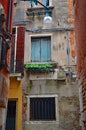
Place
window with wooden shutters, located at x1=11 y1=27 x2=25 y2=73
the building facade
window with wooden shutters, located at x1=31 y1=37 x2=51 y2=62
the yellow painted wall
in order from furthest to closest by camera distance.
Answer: window with wooden shutters, located at x1=31 y1=37 x2=51 y2=62 < window with wooden shutters, located at x1=11 y1=27 x2=25 y2=73 < the building facade < the yellow painted wall

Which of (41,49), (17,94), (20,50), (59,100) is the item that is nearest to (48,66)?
(41,49)

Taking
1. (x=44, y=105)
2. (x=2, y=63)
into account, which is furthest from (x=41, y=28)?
(x=2, y=63)

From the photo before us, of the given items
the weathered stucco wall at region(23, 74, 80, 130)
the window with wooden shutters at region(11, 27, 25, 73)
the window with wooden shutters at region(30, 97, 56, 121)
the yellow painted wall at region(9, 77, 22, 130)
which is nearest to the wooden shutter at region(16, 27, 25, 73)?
the window with wooden shutters at region(11, 27, 25, 73)

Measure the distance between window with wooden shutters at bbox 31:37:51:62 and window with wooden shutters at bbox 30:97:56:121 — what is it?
187 centimetres

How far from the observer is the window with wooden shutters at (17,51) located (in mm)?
10273

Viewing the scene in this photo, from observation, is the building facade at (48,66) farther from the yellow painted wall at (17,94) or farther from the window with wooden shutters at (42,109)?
the yellow painted wall at (17,94)

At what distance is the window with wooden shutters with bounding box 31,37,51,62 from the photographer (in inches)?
436

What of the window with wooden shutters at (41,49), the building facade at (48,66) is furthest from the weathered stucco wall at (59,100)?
the window with wooden shutters at (41,49)

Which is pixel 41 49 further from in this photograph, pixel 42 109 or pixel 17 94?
pixel 42 109

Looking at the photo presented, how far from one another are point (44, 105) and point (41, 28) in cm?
362

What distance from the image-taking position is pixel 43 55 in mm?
11102

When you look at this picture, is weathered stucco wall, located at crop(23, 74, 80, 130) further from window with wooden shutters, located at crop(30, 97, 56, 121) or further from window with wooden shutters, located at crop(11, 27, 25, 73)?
window with wooden shutters, located at crop(11, 27, 25, 73)

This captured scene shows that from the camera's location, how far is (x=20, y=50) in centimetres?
1073

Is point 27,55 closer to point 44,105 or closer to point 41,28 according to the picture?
point 41,28
